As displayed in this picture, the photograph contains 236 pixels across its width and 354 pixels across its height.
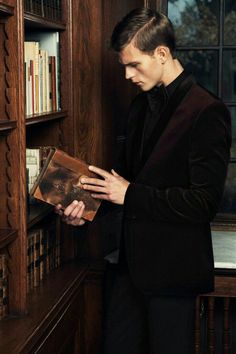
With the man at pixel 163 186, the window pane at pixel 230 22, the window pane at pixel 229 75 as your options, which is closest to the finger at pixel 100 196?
the man at pixel 163 186

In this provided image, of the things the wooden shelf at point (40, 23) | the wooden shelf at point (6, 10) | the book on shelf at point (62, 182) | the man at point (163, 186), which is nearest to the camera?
the wooden shelf at point (6, 10)

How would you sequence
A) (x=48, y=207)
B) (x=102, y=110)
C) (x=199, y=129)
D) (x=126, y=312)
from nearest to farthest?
(x=199, y=129), (x=126, y=312), (x=48, y=207), (x=102, y=110)

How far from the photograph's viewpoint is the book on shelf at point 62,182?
2703mm

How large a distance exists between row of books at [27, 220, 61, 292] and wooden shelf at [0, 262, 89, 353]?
4 cm

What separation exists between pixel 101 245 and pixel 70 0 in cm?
129

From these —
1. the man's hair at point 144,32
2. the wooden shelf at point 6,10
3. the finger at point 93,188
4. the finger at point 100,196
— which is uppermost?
the wooden shelf at point 6,10

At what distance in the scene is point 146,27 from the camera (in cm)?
268

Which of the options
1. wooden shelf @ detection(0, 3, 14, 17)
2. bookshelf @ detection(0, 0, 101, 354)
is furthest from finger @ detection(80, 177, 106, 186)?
wooden shelf @ detection(0, 3, 14, 17)

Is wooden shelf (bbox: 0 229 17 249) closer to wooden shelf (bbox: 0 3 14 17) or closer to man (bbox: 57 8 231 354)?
man (bbox: 57 8 231 354)

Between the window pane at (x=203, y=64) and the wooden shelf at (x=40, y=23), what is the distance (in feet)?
2.58

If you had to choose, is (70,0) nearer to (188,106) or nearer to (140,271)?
(188,106)

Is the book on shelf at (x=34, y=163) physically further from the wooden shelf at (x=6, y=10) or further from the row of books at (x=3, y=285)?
the wooden shelf at (x=6, y=10)

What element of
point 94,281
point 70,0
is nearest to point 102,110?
point 70,0

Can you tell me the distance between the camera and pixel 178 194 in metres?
2.62
